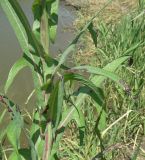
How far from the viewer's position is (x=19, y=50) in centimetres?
480

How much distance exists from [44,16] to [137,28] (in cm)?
232

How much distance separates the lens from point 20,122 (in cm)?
112

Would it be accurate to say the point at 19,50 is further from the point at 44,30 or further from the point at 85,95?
the point at 44,30

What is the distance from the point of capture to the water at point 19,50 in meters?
3.83

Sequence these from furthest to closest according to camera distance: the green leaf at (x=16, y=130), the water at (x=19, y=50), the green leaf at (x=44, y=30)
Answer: the water at (x=19, y=50) < the green leaf at (x=44, y=30) < the green leaf at (x=16, y=130)

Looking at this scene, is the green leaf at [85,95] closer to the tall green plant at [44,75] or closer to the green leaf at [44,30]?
the tall green plant at [44,75]

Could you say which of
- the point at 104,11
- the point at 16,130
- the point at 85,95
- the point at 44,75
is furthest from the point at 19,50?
the point at 16,130

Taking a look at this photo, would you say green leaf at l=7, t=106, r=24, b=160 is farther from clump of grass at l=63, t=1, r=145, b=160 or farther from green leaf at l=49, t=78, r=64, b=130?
clump of grass at l=63, t=1, r=145, b=160

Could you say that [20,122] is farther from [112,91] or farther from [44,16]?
[112,91]

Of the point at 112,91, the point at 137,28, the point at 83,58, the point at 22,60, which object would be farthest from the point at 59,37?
the point at 22,60

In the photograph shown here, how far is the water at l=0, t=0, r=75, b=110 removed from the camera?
3.83 metres

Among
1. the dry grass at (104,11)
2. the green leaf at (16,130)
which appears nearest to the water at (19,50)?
the dry grass at (104,11)

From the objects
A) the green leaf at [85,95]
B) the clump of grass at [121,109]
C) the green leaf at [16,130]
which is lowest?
the clump of grass at [121,109]

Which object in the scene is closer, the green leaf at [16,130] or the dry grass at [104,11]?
the green leaf at [16,130]
